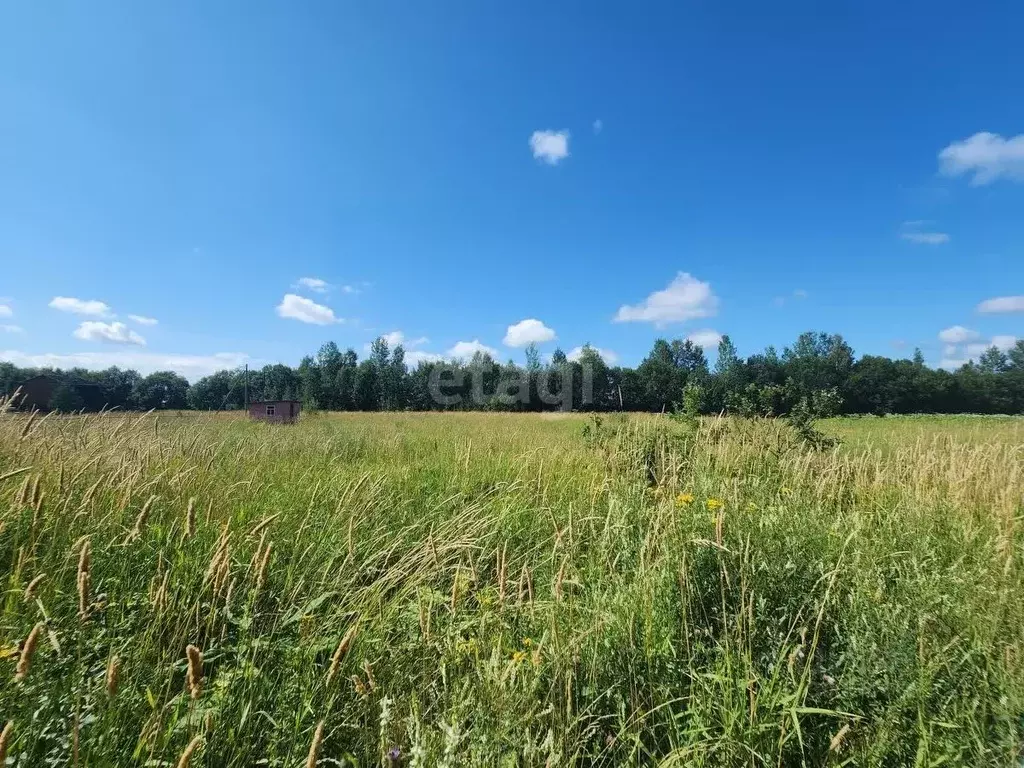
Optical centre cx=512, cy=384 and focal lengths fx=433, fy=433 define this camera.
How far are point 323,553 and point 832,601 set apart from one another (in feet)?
9.13

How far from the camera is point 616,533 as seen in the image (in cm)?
326

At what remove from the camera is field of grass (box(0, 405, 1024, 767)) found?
140cm

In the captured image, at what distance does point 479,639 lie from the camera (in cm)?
191

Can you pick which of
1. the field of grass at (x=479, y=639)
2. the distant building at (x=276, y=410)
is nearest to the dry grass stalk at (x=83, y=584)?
the field of grass at (x=479, y=639)

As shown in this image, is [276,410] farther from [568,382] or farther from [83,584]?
[568,382]

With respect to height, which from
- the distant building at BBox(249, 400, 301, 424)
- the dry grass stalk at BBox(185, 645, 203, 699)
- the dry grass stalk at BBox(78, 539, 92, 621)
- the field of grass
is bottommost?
the field of grass

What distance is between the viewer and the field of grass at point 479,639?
1.40 metres

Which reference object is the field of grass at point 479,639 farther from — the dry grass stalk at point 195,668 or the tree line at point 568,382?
the tree line at point 568,382

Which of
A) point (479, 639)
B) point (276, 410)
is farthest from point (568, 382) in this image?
point (479, 639)

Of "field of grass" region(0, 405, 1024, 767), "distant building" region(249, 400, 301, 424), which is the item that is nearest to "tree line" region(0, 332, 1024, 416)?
"distant building" region(249, 400, 301, 424)

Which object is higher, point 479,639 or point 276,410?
point 276,410

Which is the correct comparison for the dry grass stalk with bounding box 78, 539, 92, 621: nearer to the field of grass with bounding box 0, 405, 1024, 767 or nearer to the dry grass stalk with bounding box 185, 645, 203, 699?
the field of grass with bounding box 0, 405, 1024, 767

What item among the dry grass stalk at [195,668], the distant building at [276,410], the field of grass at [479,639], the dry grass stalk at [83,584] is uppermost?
the distant building at [276,410]

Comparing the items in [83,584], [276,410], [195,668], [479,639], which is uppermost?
[276,410]
